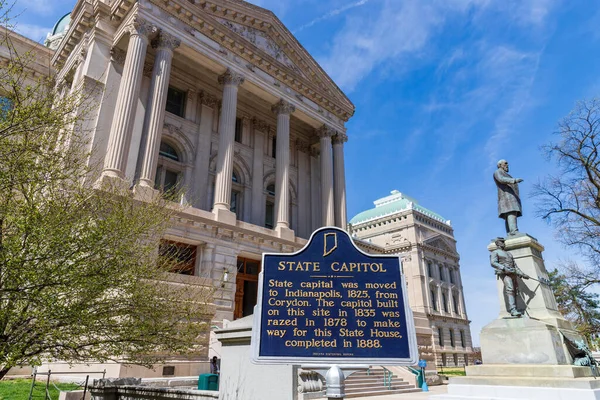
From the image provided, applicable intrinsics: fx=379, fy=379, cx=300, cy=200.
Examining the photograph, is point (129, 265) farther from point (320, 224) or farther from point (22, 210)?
point (320, 224)

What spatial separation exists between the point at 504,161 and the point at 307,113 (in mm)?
21390

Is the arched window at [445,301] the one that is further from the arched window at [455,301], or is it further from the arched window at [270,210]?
the arched window at [270,210]

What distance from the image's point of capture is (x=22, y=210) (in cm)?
679

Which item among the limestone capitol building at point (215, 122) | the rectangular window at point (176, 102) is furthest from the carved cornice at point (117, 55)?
the rectangular window at point (176, 102)

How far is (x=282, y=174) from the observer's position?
27297mm

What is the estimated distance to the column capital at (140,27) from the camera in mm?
22188

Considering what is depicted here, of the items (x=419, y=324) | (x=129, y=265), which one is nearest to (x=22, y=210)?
(x=129, y=265)

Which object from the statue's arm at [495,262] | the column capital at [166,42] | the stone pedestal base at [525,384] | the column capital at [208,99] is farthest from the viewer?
the column capital at [208,99]

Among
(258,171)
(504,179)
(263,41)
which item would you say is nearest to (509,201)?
(504,179)

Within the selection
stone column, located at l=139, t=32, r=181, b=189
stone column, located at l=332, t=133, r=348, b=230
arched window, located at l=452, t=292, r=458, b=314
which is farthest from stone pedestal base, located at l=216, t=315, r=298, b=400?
arched window, located at l=452, t=292, r=458, b=314

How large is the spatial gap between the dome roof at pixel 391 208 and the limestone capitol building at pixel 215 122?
33.6 metres

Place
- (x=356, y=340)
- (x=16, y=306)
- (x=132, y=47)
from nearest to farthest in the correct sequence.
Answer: (x=356, y=340)
(x=16, y=306)
(x=132, y=47)

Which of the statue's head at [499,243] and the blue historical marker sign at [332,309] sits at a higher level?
the statue's head at [499,243]

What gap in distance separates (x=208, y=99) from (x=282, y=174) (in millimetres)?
8471
